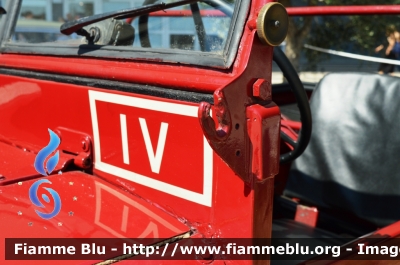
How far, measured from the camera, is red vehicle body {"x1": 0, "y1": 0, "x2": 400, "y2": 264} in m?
1.17

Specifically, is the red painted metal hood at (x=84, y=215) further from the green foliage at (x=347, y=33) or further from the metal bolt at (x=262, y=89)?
the green foliage at (x=347, y=33)

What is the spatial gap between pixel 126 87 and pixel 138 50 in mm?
122

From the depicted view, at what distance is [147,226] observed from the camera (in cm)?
127

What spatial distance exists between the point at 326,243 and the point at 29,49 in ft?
4.80

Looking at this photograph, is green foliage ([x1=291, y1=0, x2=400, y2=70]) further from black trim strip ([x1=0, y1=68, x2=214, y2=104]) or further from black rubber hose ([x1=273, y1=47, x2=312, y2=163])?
black trim strip ([x1=0, y1=68, x2=214, y2=104])

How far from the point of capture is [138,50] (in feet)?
4.67

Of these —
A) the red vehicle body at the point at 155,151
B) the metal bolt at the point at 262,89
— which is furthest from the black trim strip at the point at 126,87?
the metal bolt at the point at 262,89

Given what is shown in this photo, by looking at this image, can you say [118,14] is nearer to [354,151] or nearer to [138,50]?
[138,50]

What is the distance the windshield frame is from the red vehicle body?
1cm

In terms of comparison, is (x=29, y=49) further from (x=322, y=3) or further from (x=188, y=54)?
(x=322, y=3)

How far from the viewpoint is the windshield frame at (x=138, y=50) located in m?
1.22

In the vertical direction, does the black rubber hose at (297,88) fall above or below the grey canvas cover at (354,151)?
above

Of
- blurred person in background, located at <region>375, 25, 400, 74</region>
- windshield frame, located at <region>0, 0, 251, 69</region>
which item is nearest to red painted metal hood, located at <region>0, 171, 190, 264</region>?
windshield frame, located at <region>0, 0, 251, 69</region>

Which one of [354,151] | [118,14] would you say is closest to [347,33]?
[354,151]
